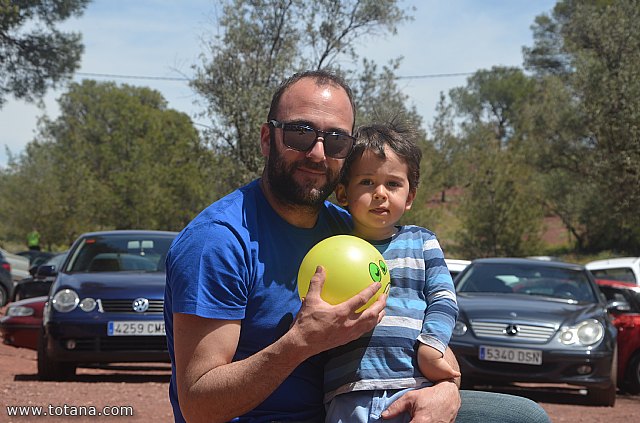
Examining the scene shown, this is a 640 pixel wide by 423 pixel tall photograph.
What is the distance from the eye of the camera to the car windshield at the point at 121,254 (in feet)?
34.1

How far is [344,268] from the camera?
2826 millimetres

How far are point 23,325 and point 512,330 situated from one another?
5949 mm

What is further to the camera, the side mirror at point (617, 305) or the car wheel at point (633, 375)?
the car wheel at point (633, 375)

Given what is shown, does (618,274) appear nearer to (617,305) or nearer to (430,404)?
(617,305)

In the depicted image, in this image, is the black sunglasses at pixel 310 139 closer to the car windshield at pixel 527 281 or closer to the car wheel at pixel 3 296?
the car windshield at pixel 527 281

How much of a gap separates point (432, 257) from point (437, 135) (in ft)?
103

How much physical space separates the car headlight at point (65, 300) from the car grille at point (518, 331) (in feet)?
13.3

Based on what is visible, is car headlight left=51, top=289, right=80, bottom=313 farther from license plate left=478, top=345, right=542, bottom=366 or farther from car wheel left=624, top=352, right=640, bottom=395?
car wheel left=624, top=352, right=640, bottom=395

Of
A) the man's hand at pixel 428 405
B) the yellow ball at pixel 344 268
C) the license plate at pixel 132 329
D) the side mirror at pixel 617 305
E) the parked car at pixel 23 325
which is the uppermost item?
the yellow ball at pixel 344 268

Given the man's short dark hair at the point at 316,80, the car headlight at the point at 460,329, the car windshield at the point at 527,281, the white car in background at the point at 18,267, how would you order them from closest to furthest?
1. the man's short dark hair at the point at 316,80
2. the car headlight at the point at 460,329
3. the car windshield at the point at 527,281
4. the white car in background at the point at 18,267

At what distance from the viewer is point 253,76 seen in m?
23.2

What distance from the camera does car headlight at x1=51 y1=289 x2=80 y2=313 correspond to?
9.43 metres

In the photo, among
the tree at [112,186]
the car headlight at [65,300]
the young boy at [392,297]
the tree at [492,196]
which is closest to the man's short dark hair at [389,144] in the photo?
the young boy at [392,297]

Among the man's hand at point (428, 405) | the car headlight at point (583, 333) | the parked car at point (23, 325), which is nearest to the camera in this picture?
the man's hand at point (428, 405)
